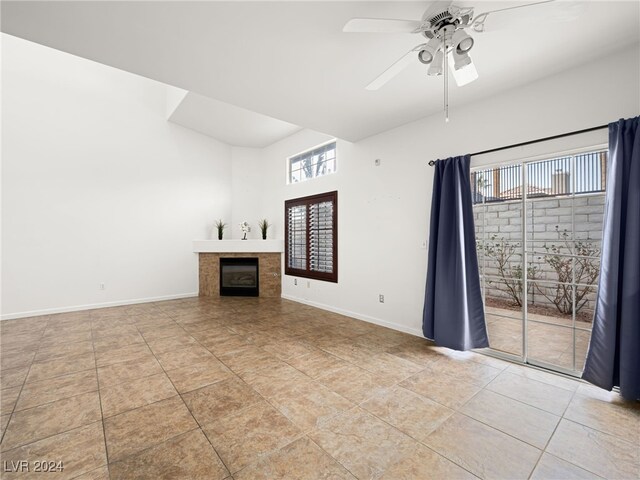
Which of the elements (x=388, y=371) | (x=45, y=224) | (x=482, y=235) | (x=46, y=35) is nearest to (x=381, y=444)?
(x=388, y=371)

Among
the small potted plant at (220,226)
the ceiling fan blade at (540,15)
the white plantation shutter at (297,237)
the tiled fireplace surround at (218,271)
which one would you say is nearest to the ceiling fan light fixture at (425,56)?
the ceiling fan blade at (540,15)

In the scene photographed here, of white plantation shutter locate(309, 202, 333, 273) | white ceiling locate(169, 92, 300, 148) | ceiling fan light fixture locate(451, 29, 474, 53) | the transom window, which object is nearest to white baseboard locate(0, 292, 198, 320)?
white plantation shutter locate(309, 202, 333, 273)

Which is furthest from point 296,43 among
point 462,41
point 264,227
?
point 264,227

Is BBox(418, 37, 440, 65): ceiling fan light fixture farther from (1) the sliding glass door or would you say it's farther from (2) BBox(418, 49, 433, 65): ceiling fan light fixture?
(1) the sliding glass door

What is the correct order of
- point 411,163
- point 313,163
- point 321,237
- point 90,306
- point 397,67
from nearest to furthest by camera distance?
point 397,67, point 411,163, point 90,306, point 321,237, point 313,163

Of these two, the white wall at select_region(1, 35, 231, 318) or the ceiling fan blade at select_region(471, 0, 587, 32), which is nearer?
the ceiling fan blade at select_region(471, 0, 587, 32)

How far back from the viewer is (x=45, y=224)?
15.0ft

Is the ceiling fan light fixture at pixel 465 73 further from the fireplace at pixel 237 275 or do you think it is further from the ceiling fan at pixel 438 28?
the fireplace at pixel 237 275

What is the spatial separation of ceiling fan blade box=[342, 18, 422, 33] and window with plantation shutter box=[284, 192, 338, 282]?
10.9ft

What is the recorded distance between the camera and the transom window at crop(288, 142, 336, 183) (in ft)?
17.0

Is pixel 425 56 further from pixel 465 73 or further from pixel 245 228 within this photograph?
pixel 245 228

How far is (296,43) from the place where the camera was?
86.5 inches

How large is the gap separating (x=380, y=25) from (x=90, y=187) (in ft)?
18.4

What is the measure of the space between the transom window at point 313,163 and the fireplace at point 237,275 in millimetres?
2106
